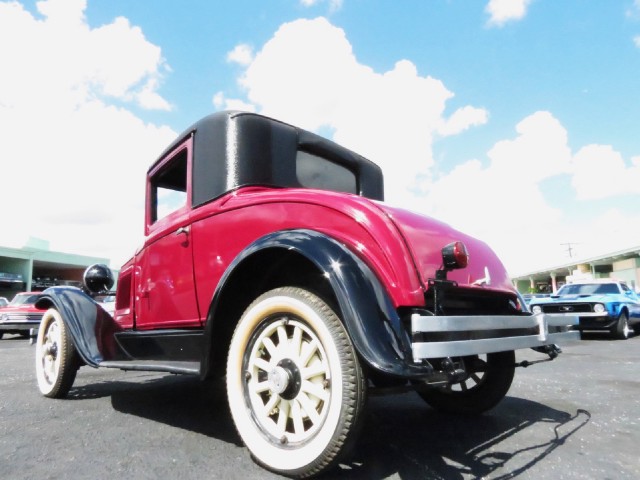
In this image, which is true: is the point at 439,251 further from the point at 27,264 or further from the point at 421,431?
the point at 27,264

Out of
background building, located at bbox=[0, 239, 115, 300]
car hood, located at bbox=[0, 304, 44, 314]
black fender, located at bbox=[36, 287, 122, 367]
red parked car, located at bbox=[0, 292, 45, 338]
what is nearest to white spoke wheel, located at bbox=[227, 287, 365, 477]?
black fender, located at bbox=[36, 287, 122, 367]

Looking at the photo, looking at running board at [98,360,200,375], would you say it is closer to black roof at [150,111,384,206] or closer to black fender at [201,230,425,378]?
black fender at [201,230,425,378]

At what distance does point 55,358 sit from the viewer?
405cm

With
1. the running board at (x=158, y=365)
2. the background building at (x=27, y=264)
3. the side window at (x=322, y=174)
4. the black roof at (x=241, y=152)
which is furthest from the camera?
the background building at (x=27, y=264)

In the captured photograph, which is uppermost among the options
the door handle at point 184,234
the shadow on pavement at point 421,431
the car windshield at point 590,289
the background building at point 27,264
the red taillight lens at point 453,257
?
the background building at point 27,264

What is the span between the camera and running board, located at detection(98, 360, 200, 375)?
2.46 metres

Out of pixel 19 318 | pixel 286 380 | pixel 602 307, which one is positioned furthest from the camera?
pixel 19 318

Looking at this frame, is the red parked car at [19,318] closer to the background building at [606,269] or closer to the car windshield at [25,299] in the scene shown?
the car windshield at [25,299]

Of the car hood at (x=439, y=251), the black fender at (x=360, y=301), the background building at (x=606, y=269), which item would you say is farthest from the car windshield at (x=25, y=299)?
the background building at (x=606, y=269)

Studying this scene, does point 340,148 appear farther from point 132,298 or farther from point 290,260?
point 132,298

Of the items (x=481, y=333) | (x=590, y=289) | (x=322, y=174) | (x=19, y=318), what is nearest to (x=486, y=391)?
(x=481, y=333)

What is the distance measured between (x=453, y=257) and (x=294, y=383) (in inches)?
36.2

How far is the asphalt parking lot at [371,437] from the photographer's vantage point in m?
2.16

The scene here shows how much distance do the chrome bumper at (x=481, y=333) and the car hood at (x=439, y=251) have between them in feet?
0.83
